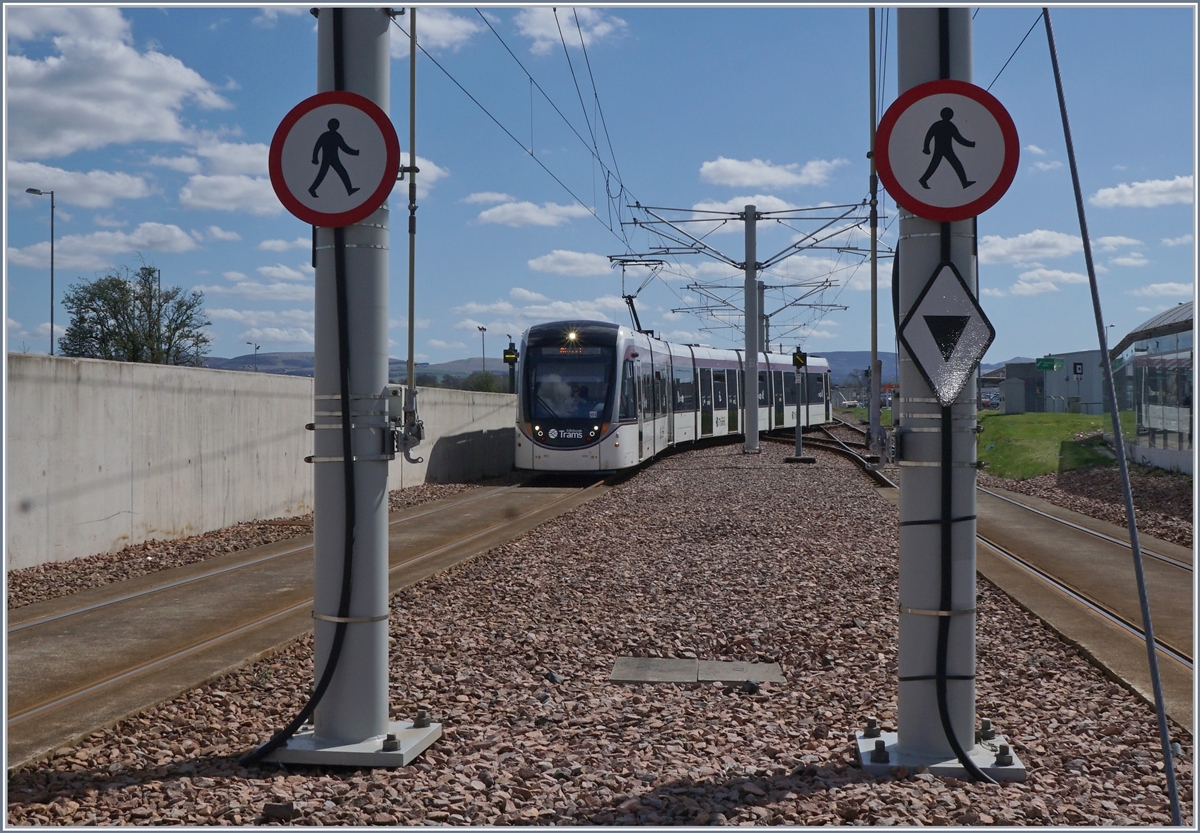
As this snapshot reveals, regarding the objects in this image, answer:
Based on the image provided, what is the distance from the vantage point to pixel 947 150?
4.55 meters

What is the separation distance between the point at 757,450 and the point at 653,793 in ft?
80.7

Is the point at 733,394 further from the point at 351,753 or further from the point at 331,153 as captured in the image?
the point at 351,753

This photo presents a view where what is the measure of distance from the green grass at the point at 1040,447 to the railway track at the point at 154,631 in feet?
54.0

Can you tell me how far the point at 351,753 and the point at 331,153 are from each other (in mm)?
2565

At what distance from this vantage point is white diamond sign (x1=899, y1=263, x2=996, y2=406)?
463 cm

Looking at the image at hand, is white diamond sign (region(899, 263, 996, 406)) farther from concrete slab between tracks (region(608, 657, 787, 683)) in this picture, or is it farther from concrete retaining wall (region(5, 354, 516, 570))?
concrete retaining wall (region(5, 354, 516, 570))

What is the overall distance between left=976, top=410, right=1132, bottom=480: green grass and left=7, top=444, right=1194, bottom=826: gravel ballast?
16650mm

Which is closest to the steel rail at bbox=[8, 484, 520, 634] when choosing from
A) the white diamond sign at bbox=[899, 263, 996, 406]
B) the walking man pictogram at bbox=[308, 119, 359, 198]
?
the walking man pictogram at bbox=[308, 119, 359, 198]

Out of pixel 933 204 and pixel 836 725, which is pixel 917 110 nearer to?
Answer: pixel 933 204

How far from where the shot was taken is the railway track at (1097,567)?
8.32 metres

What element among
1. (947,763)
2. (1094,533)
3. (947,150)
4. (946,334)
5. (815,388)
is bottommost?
(1094,533)

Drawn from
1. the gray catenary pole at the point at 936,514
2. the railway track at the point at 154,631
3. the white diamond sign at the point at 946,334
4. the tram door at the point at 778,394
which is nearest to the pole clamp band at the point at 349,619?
the railway track at the point at 154,631

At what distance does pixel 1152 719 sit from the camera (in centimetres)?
560

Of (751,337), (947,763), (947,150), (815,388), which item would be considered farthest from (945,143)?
(815,388)
